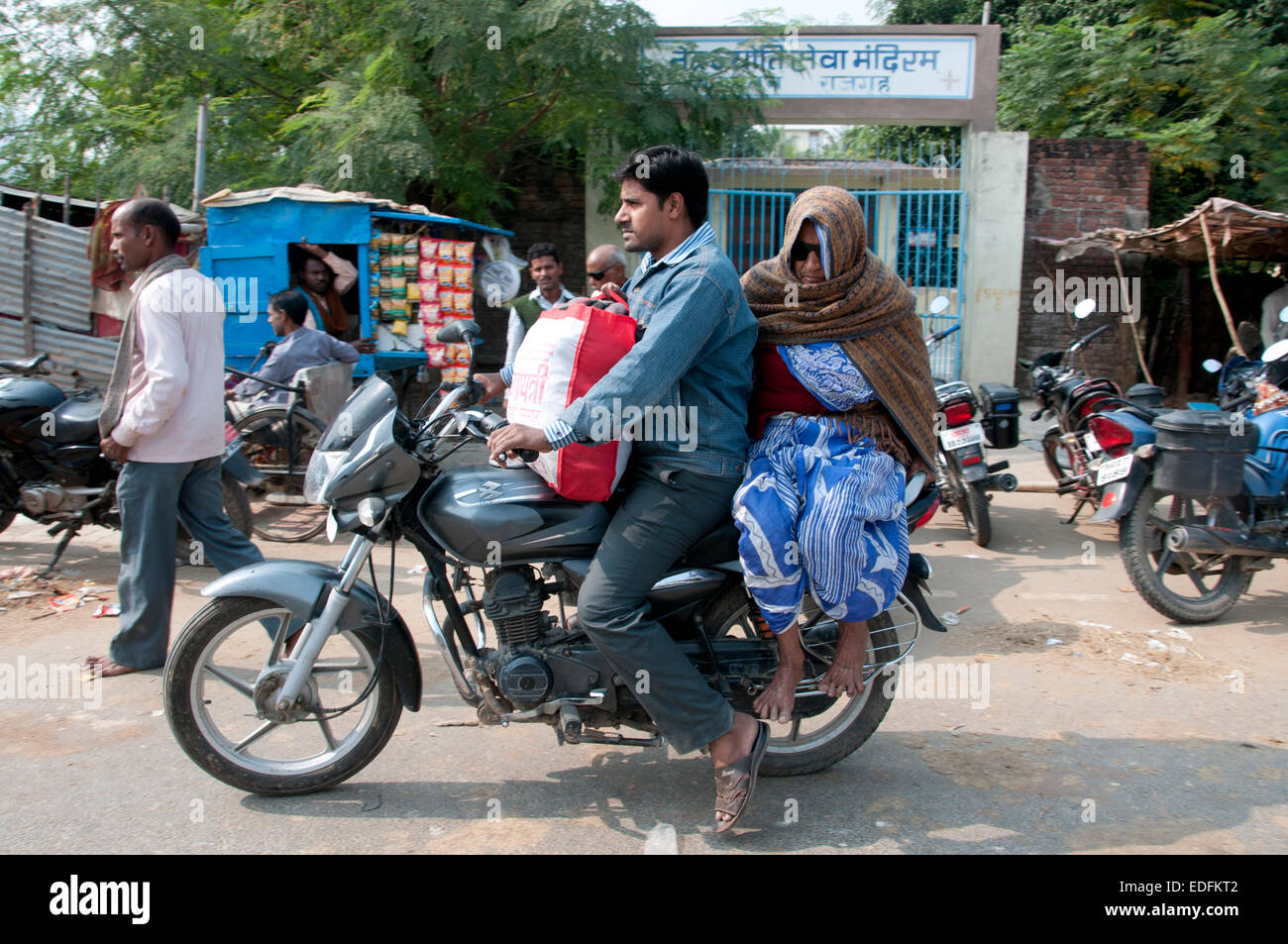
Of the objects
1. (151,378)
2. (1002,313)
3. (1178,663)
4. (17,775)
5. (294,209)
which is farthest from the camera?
(1002,313)

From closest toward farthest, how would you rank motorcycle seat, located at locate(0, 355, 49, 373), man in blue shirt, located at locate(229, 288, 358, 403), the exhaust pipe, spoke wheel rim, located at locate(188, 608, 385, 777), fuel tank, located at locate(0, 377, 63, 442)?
spoke wheel rim, located at locate(188, 608, 385, 777) < the exhaust pipe < fuel tank, located at locate(0, 377, 63, 442) < motorcycle seat, located at locate(0, 355, 49, 373) < man in blue shirt, located at locate(229, 288, 358, 403)

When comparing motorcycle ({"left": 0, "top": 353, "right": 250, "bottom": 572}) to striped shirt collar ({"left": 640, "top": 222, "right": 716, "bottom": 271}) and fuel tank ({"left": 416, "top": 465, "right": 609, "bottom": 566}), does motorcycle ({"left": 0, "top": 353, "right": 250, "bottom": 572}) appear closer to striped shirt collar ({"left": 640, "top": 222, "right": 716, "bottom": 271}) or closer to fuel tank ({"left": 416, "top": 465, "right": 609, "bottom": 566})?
fuel tank ({"left": 416, "top": 465, "right": 609, "bottom": 566})

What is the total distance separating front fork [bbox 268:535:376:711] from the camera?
9.60 feet

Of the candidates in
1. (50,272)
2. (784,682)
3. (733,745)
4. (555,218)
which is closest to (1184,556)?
(784,682)

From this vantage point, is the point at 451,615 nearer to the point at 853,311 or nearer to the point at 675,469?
the point at 675,469

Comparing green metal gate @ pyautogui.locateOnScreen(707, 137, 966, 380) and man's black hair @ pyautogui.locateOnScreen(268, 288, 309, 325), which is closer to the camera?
man's black hair @ pyautogui.locateOnScreen(268, 288, 309, 325)

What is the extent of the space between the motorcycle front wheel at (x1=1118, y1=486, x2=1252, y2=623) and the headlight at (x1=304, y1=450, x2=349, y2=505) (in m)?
3.69

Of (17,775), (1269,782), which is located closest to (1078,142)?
Result: (1269,782)

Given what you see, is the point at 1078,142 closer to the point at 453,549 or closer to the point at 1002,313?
the point at 1002,313

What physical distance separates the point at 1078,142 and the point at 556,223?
5951 millimetres

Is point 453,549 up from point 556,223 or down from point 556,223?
down

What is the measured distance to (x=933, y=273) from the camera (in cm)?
1112

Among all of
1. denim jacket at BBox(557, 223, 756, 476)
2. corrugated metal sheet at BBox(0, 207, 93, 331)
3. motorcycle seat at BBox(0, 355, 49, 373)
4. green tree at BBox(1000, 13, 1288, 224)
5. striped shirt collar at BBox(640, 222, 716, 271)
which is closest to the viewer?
denim jacket at BBox(557, 223, 756, 476)

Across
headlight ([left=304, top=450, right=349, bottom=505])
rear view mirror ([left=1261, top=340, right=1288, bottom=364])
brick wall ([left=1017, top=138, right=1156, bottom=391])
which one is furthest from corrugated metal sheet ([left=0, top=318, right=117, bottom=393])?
brick wall ([left=1017, top=138, right=1156, bottom=391])
